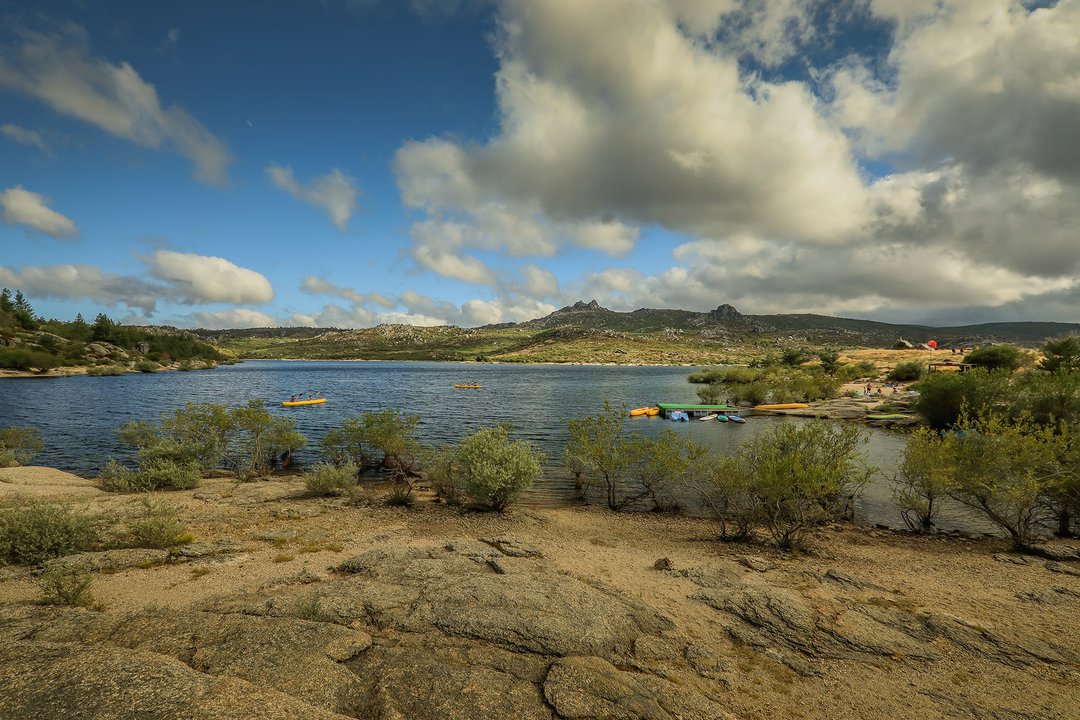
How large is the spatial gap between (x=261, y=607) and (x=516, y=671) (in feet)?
22.5

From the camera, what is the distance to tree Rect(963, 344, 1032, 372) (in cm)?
7731

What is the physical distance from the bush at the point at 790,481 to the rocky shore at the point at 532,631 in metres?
1.69

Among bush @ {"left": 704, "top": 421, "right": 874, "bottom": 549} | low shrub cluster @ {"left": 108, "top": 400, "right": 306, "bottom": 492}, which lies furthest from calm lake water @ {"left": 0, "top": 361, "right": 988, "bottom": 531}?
bush @ {"left": 704, "top": 421, "right": 874, "bottom": 549}

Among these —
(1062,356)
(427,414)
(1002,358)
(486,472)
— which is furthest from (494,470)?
(1002,358)

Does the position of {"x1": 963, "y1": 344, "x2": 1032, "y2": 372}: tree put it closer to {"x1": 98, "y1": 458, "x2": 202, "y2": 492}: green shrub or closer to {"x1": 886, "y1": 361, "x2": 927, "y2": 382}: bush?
{"x1": 886, "y1": 361, "x2": 927, "y2": 382}: bush

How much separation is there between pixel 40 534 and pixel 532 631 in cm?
1626

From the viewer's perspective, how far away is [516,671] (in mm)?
9086

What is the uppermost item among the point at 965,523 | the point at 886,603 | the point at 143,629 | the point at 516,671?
the point at 143,629

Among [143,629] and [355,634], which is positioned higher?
[143,629]

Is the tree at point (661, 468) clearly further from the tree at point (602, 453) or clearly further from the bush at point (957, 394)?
the bush at point (957, 394)

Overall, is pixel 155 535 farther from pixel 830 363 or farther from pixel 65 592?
pixel 830 363

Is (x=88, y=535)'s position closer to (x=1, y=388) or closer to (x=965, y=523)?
(x=965, y=523)

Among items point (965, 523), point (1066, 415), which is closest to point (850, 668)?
point (965, 523)

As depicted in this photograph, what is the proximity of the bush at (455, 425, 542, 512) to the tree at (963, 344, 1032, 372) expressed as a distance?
93.1 meters
